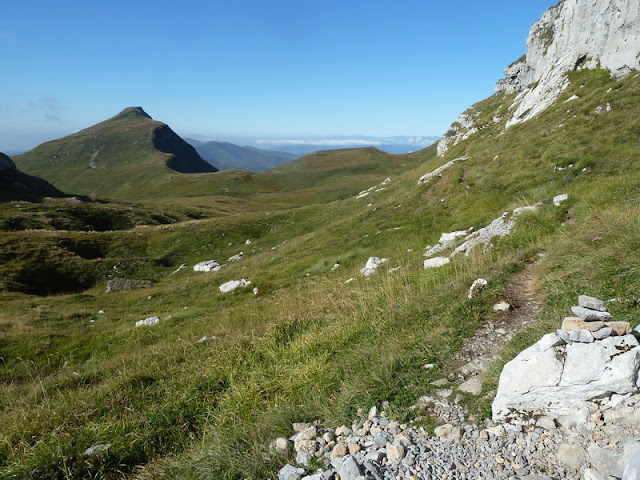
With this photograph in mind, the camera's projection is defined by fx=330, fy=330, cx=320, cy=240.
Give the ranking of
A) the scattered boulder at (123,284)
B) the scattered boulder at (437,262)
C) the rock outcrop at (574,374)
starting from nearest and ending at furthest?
the rock outcrop at (574,374) → the scattered boulder at (437,262) → the scattered boulder at (123,284)

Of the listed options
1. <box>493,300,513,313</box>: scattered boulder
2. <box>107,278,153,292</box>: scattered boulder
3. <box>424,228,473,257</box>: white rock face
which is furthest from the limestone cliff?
<box>107,278,153,292</box>: scattered boulder

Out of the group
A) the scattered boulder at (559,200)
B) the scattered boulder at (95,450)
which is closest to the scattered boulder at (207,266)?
the scattered boulder at (559,200)

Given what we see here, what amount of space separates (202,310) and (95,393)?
12346mm

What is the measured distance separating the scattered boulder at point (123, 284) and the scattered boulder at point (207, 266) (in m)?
5.36

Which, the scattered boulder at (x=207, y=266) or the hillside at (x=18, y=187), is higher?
the hillside at (x=18, y=187)

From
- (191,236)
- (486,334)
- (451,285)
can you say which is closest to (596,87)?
(451,285)

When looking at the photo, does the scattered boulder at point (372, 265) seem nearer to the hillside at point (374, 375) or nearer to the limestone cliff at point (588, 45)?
the hillside at point (374, 375)

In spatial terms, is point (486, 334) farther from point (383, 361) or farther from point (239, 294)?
point (239, 294)

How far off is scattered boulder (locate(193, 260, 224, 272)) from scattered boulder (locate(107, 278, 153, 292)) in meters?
5.36

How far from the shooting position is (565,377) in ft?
13.6

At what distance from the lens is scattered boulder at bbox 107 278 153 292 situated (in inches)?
1336

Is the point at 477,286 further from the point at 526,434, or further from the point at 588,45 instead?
the point at 588,45

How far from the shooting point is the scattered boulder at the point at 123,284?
33938mm

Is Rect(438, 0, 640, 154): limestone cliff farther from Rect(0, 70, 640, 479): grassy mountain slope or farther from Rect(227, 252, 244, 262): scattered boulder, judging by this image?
Rect(227, 252, 244, 262): scattered boulder
